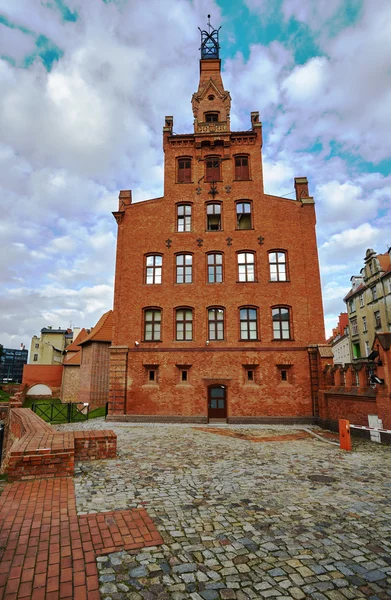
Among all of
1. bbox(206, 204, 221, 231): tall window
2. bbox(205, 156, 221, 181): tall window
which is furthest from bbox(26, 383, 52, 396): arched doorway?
bbox(205, 156, 221, 181): tall window

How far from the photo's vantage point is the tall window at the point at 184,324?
64.8 feet

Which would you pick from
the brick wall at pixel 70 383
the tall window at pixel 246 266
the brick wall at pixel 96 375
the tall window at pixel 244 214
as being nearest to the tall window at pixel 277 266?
the tall window at pixel 246 266

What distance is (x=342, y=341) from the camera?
161ft

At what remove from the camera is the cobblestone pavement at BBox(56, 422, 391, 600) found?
11.9 feet

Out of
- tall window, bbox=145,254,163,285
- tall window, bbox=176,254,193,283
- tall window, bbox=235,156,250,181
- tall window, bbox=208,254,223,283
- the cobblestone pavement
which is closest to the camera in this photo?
the cobblestone pavement

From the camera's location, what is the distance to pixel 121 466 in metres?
8.36

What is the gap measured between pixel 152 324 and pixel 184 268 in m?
4.01

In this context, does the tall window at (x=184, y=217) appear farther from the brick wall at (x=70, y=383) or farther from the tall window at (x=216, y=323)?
the brick wall at (x=70, y=383)

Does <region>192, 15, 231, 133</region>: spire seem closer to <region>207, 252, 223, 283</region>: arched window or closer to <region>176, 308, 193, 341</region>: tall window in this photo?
<region>207, 252, 223, 283</region>: arched window

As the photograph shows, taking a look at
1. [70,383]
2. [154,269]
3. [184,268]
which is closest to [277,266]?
[184,268]

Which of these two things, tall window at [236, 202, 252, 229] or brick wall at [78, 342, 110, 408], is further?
brick wall at [78, 342, 110, 408]

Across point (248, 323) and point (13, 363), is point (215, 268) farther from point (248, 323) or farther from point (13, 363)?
point (13, 363)

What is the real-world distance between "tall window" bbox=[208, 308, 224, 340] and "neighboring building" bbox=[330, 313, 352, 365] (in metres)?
31.3

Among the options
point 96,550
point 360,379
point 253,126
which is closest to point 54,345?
point 253,126
